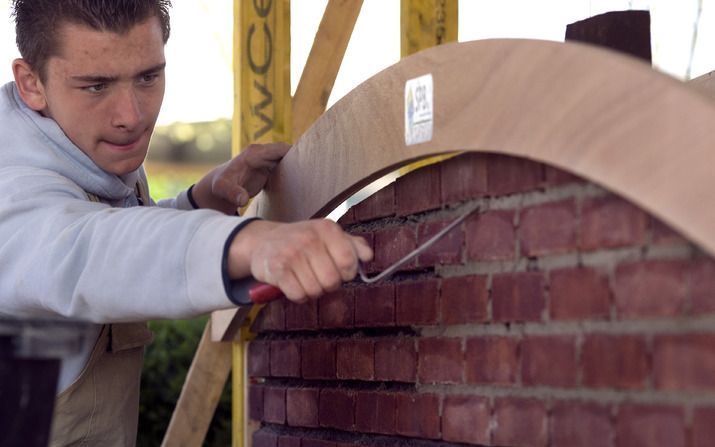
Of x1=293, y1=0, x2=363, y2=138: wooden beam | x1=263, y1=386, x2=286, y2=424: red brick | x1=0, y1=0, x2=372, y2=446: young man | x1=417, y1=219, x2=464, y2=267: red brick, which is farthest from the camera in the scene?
x1=293, y1=0, x2=363, y2=138: wooden beam

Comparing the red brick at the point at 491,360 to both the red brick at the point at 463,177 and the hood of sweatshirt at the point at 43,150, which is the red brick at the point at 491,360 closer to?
the red brick at the point at 463,177

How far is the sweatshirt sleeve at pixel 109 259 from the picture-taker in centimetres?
179

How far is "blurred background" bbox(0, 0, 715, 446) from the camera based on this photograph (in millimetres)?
4797

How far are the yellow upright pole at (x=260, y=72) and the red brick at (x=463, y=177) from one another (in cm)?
161

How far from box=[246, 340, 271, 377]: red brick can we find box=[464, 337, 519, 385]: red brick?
1.08 metres

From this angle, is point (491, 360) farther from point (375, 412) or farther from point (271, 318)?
point (271, 318)

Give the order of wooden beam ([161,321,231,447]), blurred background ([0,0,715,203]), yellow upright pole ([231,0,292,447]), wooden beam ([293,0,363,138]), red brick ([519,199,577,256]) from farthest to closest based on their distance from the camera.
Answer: blurred background ([0,0,715,203])
wooden beam ([293,0,363,138])
wooden beam ([161,321,231,447])
yellow upright pole ([231,0,292,447])
red brick ([519,199,577,256])

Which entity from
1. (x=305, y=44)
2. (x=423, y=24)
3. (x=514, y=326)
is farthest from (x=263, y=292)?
(x=305, y=44)

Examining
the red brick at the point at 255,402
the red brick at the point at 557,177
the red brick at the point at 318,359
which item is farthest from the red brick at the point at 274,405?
the red brick at the point at 557,177

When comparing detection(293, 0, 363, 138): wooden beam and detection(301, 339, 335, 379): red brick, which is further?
detection(293, 0, 363, 138): wooden beam

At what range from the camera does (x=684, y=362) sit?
1.39 m

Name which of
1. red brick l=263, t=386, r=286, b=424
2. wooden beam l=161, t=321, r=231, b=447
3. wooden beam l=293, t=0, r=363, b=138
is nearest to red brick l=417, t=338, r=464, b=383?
red brick l=263, t=386, r=286, b=424

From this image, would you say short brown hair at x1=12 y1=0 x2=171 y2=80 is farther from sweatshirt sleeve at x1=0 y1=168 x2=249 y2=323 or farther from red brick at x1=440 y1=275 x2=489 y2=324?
red brick at x1=440 y1=275 x2=489 y2=324

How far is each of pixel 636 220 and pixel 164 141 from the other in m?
10.6
